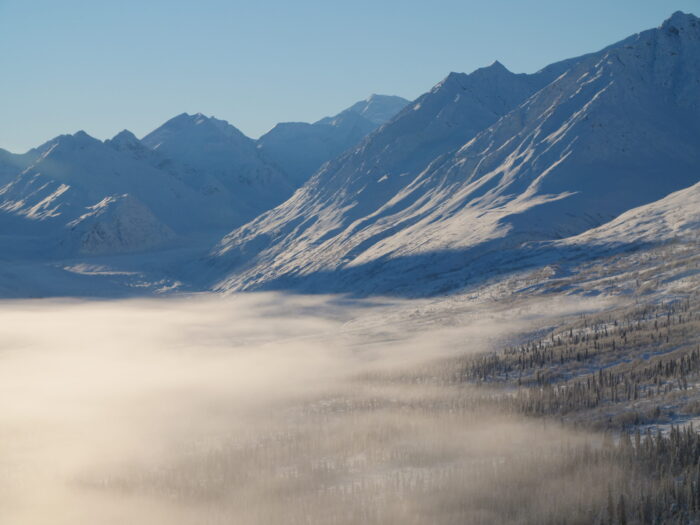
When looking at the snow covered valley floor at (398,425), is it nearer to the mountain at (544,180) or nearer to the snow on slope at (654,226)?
the snow on slope at (654,226)

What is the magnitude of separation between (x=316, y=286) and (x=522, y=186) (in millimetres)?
51901

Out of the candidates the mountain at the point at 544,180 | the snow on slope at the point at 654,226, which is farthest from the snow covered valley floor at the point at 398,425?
the mountain at the point at 544,180

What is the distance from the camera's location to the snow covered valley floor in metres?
34.8

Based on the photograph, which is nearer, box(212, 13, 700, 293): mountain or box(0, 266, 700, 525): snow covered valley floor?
box(0, 266, 700, 525): snow covered valley floor

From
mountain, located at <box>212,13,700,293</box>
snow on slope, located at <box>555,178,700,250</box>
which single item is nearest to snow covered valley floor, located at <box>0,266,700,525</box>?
snow on slope, located at <box>555,178,700,250</box>

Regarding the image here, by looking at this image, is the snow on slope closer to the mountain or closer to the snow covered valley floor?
the snow covered valley floor

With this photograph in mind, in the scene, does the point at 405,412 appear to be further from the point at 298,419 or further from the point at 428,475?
the point at 428,475

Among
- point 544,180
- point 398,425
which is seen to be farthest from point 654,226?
point 398,425

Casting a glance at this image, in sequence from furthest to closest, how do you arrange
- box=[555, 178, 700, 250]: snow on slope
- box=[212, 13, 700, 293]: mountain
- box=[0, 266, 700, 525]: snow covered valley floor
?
1. box=[212, 13, 700, 293]: mountain
2. box=[555, 178, 700, 250]: snow on slope
3. box=[0, 266, 700, 525]: snow covered valley floor

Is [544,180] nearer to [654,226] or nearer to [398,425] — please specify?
[654,226]

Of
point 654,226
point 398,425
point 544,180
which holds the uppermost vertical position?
point 544,180

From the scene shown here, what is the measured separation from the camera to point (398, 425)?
48156mm

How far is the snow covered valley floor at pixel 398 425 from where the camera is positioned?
114 ft

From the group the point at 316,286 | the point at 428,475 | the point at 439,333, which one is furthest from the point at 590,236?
the point at 428,475
